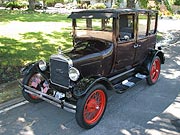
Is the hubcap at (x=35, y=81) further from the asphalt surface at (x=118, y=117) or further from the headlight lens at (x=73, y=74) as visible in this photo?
the headlight lens at (x=73, y=74)

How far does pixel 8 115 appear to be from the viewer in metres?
4.80

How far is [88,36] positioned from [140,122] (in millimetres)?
2160

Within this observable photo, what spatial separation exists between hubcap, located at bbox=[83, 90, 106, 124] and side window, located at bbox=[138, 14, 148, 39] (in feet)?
6.96

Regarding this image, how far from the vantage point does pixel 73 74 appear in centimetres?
445

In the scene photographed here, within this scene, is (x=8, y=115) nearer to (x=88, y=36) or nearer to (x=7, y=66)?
(x=88, y=36)

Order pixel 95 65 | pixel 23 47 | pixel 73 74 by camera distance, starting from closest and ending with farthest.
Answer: pixel 73 74
pixel 95 65
pixel 23 47

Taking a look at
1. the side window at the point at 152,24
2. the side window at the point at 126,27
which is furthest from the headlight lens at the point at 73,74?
the side window at the point at 152,24

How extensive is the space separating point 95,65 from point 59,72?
2.42 feet

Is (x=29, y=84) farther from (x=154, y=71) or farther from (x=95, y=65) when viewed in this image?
(x=154, y=71)

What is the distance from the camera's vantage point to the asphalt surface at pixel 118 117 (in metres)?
4.31

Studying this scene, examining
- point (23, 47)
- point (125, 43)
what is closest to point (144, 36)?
point (125, 43)

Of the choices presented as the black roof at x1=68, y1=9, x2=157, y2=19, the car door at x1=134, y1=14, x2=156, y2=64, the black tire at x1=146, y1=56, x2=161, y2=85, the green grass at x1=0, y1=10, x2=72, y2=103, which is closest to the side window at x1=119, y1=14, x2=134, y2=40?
the black roof at x1=68, y1=9, x2=157, y2=19

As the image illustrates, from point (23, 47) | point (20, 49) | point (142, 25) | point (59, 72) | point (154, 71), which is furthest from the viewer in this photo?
point (23, 47)

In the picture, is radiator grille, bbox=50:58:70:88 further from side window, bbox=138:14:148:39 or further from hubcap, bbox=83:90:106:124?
side window, bbox=138:14:148:39
